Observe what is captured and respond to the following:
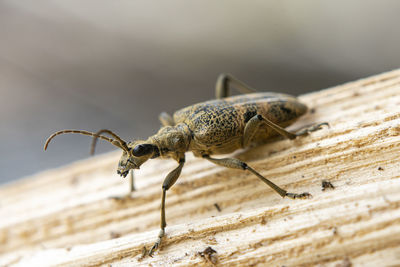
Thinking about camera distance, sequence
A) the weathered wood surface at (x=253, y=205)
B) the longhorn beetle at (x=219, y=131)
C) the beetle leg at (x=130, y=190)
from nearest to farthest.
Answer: the weathered wood surface at (x=253, y=205) < the longhorn beetle at (x=219, y=131) < the beetle leg at (x=130, y=190)

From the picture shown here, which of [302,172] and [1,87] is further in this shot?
[1,87]

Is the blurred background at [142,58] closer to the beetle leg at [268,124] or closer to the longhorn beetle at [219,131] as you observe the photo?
the longhorn beetle at [219,131]

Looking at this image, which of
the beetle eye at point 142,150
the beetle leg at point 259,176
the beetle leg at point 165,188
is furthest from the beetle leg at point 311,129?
the beetle eye at point 142,150

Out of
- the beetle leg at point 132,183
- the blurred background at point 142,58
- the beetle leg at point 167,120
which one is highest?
the blurred background at point 142,58

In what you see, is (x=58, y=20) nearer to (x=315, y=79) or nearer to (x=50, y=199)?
(x=50, y=199)

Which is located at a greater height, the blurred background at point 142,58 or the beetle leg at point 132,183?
the blurred background at point 142,58

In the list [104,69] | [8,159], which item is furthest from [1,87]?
[104,69]

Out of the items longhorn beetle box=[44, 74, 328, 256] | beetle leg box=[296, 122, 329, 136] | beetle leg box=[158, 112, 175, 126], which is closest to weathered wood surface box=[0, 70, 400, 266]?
beetle leg box=[296, 122, 329, 136]
